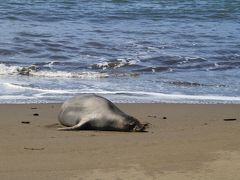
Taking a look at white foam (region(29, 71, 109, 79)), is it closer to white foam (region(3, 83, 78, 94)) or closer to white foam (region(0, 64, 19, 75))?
white foam (region(0, 64, 19, 75))

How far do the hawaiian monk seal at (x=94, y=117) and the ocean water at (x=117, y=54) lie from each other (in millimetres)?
1487

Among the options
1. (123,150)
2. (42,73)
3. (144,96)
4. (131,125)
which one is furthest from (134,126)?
(42,73)

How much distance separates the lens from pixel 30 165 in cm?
454

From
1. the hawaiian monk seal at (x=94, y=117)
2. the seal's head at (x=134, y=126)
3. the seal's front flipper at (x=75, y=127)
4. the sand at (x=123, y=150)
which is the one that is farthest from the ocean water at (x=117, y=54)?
the seal's head at (x=134, y=126)

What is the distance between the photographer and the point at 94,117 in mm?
6371

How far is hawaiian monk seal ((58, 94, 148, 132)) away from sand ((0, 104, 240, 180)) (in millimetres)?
154

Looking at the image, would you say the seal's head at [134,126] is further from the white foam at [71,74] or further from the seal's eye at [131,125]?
the white foam at [71,74]

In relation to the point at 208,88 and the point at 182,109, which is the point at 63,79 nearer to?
the point at 208,88

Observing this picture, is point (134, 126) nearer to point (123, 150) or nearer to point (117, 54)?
point (123, 150)

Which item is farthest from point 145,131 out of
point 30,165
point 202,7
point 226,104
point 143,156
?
point 202,7

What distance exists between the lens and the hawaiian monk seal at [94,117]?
Answer: 20.5 feet

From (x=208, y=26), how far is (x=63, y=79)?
34.3ft

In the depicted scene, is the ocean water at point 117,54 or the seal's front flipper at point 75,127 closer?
the seal's front flipper at point 75,127

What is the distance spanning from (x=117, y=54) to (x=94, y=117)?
6.80 meters
